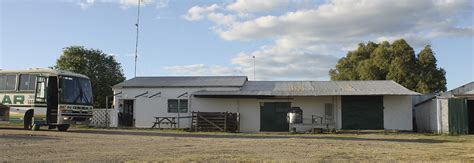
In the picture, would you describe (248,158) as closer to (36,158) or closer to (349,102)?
(36,158)

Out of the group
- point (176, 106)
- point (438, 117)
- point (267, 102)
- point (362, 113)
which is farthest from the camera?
point (176, 106)

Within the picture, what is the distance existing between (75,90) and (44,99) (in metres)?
1.43

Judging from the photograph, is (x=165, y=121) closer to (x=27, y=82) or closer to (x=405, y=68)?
(x=27, y=82)

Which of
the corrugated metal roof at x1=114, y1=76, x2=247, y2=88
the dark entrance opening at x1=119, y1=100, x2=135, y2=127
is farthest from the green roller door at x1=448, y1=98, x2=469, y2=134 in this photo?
the dark entrance opening at x1=119, y1=100, x2=135, y2=127

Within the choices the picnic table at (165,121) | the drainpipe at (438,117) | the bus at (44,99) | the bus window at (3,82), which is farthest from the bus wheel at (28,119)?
the drainpipe at (438,117)

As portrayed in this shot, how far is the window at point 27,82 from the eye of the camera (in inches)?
915

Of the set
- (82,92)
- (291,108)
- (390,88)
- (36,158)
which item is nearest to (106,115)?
(82,92)

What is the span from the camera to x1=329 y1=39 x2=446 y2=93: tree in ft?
141

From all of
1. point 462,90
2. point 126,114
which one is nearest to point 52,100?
point 126,114

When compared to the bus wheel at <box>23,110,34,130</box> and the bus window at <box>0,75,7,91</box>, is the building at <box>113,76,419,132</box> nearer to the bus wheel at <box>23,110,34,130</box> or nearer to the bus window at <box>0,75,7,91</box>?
the bus window at <box>0,75,7,91</box>

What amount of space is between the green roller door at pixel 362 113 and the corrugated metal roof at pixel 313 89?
24.6 inches

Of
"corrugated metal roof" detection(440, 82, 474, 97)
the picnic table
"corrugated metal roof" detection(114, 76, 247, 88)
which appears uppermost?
"corrugated metal roof" detection(114, 76, 247, 88)

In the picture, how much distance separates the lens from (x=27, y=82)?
23438mm

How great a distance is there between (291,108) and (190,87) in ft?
22.8
